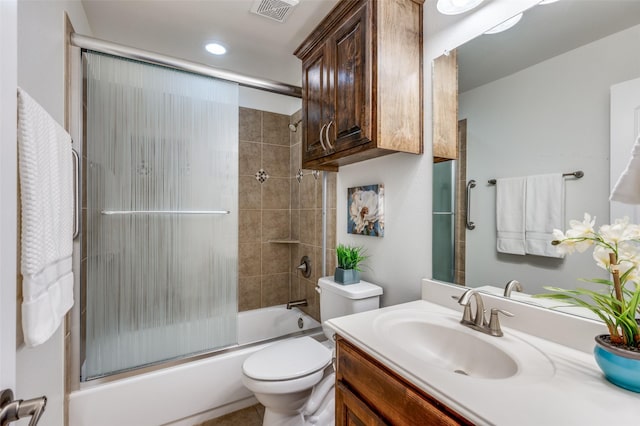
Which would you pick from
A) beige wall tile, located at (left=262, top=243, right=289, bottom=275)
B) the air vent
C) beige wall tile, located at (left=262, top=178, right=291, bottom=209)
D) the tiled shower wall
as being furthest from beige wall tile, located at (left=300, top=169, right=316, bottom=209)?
the air vent

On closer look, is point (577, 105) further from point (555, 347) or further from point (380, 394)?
point (380, 394)

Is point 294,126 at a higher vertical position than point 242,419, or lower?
higher

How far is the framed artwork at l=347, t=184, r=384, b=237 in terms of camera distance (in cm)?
165

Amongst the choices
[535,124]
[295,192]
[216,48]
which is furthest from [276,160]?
[535,124]

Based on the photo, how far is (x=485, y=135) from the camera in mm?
1188

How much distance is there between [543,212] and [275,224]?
2265mm

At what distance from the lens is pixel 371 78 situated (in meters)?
1.26

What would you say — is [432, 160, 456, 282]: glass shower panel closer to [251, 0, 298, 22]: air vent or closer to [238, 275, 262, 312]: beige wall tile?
[251, 0, 298, 22]: air vent

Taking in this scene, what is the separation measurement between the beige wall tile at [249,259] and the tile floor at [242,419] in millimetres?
1155

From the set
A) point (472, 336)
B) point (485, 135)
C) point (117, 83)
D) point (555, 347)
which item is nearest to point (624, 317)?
point (555, 347)

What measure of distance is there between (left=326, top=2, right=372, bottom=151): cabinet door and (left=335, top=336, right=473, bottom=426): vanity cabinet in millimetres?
892

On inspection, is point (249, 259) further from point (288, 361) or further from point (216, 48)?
point (216, 48)

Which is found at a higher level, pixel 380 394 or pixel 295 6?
pixel 295 6

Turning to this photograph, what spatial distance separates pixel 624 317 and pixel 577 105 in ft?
2.15
